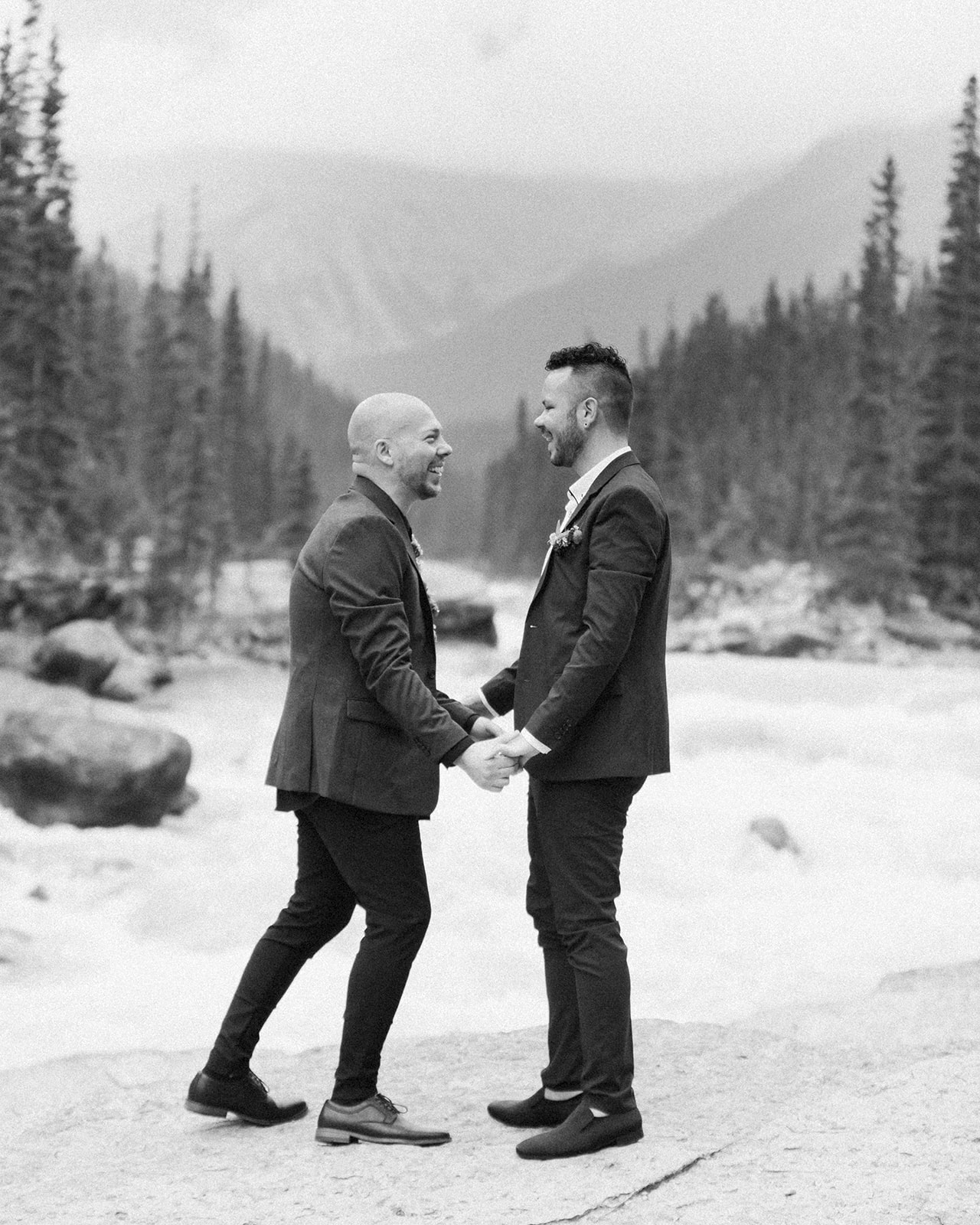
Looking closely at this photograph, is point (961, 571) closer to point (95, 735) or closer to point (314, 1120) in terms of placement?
point (95, 735)

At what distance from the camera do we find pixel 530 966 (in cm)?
1066

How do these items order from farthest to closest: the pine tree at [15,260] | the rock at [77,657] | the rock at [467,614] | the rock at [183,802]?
the rock at [467,614], the pine tree at [15,260], the rock at [77,657], the rock at [183,802]

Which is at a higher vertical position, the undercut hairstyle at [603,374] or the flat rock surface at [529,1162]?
the undercut hairstyle at [603,374]

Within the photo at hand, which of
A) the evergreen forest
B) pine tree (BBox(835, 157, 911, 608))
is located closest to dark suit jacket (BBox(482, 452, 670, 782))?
the evergreen forest

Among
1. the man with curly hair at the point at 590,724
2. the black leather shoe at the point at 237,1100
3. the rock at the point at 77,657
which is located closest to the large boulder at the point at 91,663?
the rock at the point at 77,657

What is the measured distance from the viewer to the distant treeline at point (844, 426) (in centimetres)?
4012

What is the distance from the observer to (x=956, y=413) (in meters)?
40.9

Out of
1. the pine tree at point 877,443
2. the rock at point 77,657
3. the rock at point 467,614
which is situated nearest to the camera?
the rock at point 77,657


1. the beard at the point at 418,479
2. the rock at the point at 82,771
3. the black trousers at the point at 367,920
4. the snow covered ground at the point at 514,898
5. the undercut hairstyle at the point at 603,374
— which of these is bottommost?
the snow covered ground at the point at 514,898

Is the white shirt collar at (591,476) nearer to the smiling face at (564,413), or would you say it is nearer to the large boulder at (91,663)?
the smiling face at (564,413)

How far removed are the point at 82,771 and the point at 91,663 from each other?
320 inches

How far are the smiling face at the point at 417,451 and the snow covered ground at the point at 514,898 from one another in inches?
201

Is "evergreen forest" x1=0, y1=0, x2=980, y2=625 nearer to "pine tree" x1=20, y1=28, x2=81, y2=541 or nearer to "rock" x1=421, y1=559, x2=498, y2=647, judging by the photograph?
"pine tree" x1=20, y1=28, x2=81, y2=541

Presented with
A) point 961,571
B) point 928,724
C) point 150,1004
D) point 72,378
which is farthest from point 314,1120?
point 961,571
